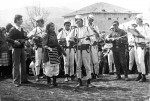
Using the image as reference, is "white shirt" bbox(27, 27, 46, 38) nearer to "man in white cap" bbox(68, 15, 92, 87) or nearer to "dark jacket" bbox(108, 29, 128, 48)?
"man in white cap" bbox(68, 15, 92, 87)

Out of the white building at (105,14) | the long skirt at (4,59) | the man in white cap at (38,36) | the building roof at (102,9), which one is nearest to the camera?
the man in white cap at (38,36)

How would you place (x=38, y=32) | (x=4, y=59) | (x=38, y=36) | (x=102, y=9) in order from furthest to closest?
(x=102, y=9), (x=4, y=59), (x=38, y=32), (x=38, y=36)

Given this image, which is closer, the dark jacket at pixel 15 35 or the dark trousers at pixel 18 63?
the dark jacket at pixel 15 35

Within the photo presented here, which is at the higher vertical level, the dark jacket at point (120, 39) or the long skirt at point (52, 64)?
the dark jacket at point (120, 39)

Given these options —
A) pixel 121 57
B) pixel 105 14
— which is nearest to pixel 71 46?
pixel 121 57

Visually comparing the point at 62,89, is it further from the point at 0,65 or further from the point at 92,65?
the point at 0,65

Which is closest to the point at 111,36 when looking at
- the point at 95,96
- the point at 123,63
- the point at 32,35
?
the point at 123,63

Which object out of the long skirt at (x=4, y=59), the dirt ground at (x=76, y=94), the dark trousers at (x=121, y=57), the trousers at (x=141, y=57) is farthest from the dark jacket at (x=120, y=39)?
the long skirt at (x=4, y=59)

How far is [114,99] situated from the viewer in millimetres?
6367

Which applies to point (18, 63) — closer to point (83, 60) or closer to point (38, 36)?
point (38, 36)

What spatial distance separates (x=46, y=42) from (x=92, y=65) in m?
2.31

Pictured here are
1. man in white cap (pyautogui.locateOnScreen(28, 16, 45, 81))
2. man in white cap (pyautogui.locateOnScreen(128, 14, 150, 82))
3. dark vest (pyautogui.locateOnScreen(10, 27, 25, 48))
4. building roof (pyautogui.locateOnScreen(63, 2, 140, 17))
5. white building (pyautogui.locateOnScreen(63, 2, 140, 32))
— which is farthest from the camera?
building roof (pyautogui.locateOnScreen(63, 2, 140, 17))

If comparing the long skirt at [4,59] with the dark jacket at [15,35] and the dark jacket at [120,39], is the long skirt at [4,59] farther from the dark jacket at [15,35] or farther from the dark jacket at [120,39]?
the dark jacket at [120,39]

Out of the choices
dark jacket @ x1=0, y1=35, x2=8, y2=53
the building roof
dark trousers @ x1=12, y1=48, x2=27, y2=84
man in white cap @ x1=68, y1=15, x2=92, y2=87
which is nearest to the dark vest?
dark trousers @ x1=12, y1=48, x2=27, y2=84
